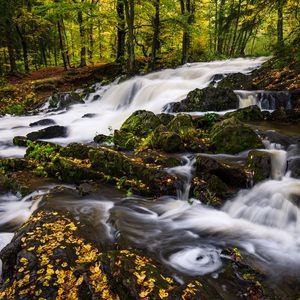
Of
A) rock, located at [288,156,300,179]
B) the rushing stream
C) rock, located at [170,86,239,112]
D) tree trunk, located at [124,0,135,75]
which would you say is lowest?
the rushing stream

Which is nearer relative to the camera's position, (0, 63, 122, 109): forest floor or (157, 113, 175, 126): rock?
(157, 113, 175, 126): rock

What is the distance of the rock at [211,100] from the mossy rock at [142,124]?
218cm

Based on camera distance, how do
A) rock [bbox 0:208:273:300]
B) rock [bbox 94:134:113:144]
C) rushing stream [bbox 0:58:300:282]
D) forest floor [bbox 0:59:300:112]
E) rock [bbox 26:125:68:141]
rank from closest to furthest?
rock [bbox 0:208:273:300] < rushing stream [bbox 0:58:300:282] < rock [bbox 94:134:113:144] < rock [bbox 26:125:68:141] < forest floor [bbox 0:59:300:112]

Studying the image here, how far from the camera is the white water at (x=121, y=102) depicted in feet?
39.3

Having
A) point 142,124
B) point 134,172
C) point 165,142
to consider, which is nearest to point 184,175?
point 134,172

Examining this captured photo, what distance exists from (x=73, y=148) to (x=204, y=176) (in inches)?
140

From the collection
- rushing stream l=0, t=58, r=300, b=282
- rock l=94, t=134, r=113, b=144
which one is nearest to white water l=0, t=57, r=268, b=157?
rock l=94, t=134, r=113, b=144

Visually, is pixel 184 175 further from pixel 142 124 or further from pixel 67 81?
pixel 67 81

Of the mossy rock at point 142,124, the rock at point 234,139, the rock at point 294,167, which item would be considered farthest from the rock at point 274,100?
the rock at point 294,167

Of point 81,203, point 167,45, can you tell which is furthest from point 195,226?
point 167,45

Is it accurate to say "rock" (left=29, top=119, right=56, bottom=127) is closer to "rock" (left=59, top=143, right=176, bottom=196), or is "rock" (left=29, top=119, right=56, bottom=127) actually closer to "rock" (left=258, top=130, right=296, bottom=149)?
"rock" (left=59, top=143, right=176, bottom=196)

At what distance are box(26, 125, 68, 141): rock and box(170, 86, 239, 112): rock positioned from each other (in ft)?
14.1

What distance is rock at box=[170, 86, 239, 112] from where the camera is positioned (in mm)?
11426

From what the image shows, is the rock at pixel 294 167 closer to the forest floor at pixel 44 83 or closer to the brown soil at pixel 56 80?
the forest floor at pixel 44 83
